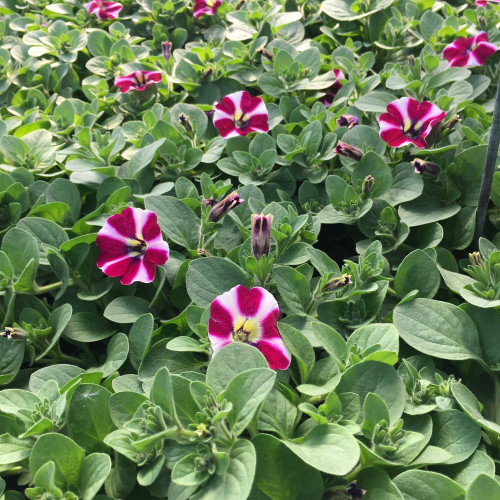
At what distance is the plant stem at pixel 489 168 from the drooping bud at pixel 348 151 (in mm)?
319

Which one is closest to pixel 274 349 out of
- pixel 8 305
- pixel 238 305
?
pixel 238 305

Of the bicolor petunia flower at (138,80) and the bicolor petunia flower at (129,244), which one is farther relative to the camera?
the bicolor petunia flower at (138,80)

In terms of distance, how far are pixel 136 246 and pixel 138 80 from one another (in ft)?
2.58

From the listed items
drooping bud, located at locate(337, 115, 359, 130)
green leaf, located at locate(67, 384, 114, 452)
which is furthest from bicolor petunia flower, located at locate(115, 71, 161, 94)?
green leaf, located at locate(67, 384, 114, 452)

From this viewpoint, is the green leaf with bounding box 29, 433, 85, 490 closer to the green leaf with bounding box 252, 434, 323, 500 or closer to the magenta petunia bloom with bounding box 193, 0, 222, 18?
the green leaf with bounding box 252, 434, 323, 500

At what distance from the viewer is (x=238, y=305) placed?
1.11 metres

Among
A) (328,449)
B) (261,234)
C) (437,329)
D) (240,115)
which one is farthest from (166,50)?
(328,449)

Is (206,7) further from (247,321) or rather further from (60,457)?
(60,457)

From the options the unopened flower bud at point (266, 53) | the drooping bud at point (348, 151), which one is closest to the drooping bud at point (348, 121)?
the drooping bud at point (348, 151)

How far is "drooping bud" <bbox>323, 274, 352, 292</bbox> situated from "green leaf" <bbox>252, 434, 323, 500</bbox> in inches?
14.6

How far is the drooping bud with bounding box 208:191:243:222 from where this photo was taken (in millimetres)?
1276

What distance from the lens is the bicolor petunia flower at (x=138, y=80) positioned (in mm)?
1849

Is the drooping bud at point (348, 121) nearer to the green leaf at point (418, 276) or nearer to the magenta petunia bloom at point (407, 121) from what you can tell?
the magenta petunia bloom at point (407, 121)

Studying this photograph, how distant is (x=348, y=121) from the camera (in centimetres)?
159
